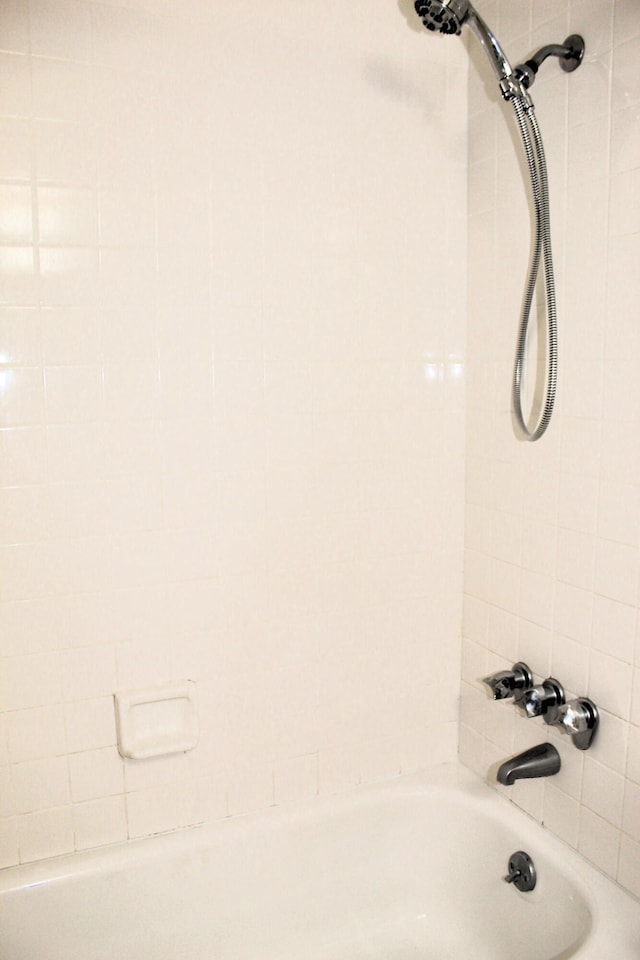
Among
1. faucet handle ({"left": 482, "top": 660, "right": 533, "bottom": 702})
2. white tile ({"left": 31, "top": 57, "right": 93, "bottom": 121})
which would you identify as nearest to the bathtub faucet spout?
faucet handle ({"left": 482, "top": 660, "right": 533, "bottom": 702})

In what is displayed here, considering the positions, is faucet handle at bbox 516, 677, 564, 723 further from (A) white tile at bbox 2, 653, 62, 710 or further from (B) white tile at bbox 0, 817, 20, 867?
(B) white tile at bbox 0, 817, 20, 867

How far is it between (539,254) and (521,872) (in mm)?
1283

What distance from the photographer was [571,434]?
1.45 m

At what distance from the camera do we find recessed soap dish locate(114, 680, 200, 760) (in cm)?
151

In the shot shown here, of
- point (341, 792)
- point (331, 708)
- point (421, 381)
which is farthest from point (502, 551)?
point (341, 792)

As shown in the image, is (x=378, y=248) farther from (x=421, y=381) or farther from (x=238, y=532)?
(x=238, y=532)

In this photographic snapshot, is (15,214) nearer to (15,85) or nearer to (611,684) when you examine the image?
(15,85)

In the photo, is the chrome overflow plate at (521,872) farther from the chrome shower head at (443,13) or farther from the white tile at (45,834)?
the chrome shower head at (443,13)

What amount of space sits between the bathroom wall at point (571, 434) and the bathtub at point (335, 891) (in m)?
0.09

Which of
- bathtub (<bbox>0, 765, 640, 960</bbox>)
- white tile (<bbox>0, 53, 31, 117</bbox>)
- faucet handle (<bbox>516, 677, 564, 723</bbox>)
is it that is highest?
white tile (<bbox>0, 53, 31, 117</bbox>)

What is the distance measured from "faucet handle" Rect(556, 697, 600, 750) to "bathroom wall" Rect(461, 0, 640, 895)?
24 millimetres

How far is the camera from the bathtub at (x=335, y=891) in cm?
143

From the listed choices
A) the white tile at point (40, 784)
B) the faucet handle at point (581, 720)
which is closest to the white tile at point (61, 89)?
the white tile at point (40, 784)

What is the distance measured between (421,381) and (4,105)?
3.35 ft
